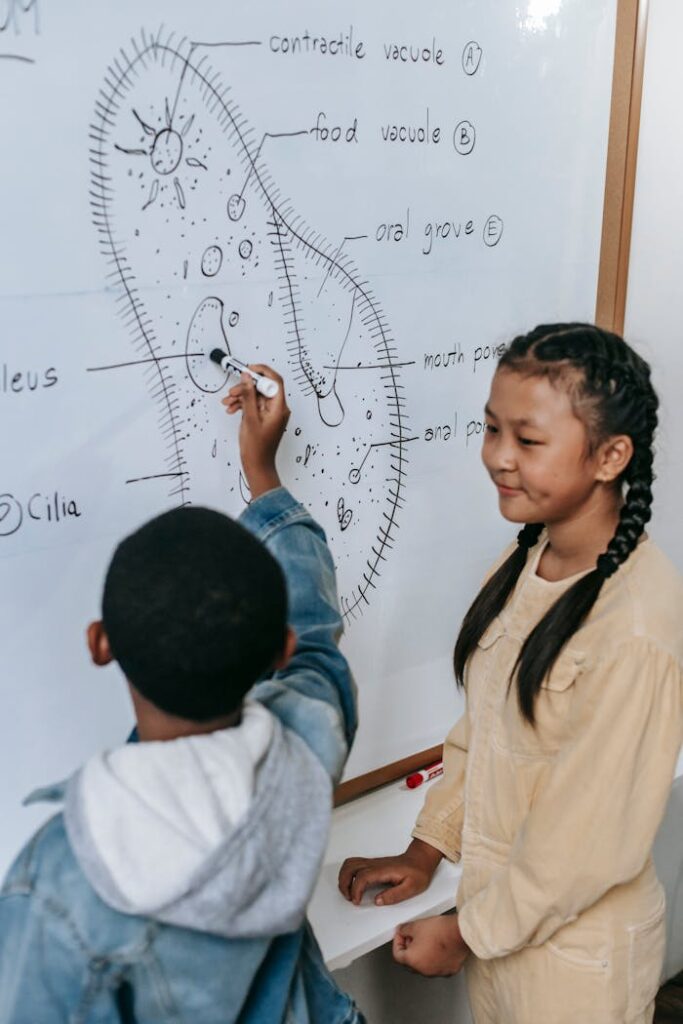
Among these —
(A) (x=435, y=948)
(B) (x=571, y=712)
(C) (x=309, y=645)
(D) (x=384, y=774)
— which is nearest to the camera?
(C) (x=309, y=645)

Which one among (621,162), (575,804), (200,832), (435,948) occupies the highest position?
(621,162)

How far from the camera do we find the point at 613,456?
95cm

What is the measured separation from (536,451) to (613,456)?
0.23ft

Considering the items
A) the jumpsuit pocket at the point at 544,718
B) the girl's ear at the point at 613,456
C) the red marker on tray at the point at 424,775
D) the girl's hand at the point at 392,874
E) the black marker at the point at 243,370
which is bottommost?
the girl's hand at the point at 392,874

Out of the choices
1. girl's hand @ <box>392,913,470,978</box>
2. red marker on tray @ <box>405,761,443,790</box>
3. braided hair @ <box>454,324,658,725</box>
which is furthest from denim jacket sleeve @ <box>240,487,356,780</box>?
red marker on tray @ <box>405,761,443,790</box>

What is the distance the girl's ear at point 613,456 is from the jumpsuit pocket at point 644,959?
0.41 m

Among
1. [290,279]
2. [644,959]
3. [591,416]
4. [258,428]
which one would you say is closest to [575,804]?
[644,959]

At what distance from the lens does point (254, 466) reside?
3.33 feet

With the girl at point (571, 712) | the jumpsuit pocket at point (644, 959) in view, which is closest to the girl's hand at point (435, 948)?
the girl at point (571, 712)

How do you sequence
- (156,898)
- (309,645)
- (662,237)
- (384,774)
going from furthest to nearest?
(662,237) → (384,774) → (309,645) → (156,898)

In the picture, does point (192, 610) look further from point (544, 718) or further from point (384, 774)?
point (384, 774)

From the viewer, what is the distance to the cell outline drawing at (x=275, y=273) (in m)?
0.88

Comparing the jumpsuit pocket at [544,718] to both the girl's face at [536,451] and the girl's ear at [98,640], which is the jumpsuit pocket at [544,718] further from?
the girl's ear at [98,640]

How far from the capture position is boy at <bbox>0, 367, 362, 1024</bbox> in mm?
618
